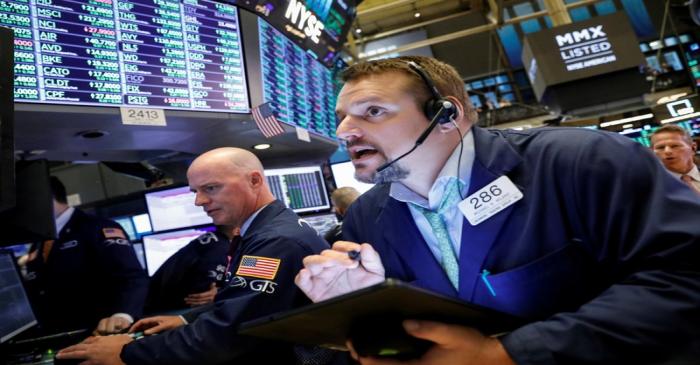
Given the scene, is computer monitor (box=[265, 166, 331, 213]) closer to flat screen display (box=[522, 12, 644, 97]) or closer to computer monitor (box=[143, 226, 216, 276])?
computer monitor (box=[143, 226, 216, 276])

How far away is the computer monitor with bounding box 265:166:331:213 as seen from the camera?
3543 millimetres

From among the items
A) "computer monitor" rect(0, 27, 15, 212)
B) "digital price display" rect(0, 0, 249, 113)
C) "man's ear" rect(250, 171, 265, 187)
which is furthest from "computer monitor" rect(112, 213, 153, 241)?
"computer monitor" rect(0, 27, 15, 212)

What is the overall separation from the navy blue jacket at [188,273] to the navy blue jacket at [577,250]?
5.93 ft

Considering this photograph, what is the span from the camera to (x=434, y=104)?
4.17 feet

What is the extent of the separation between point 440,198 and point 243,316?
2.40 feet

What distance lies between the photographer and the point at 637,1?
1305 centimetres

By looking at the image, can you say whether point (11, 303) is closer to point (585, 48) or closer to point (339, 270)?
point (339, 270)

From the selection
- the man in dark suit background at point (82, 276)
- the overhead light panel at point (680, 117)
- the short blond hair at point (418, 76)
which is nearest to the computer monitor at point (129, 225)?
the man in dark suit background at point (82, 276)

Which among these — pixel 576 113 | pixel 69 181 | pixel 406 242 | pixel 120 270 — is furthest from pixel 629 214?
pixel 69 181

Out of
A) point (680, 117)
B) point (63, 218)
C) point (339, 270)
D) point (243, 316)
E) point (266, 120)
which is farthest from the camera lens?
point (680, 117)

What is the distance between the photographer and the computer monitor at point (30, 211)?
183 cm

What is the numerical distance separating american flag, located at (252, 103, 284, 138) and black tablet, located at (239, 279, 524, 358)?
188cm

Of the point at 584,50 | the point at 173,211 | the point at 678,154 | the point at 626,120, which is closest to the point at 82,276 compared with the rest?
the point at 173,211

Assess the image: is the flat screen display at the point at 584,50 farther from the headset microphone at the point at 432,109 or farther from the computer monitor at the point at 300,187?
the headset microphone at the point at 432,109
